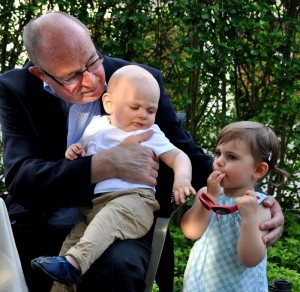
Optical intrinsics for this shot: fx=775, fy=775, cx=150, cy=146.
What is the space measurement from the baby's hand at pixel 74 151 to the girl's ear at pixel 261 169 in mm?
813

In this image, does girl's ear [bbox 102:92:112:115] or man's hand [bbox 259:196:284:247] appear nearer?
man's hand [bbox 259:196:284:247]

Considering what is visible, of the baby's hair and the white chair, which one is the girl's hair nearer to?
the baby's hair

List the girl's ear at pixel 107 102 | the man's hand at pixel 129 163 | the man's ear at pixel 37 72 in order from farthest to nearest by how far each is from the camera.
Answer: the man's ear at pixel 37 72 → the girl's ear at pixel 107 102 → the man's hand at pixel 129 163

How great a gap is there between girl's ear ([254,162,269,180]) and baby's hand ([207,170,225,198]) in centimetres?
19

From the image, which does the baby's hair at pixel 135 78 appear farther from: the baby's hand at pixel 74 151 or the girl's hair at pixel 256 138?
the girl's hair at pixel 256 138

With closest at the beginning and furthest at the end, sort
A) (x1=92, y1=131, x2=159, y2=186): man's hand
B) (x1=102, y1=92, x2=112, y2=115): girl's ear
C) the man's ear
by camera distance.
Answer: (x1=92, y1=131, x2=159, y2=186): man's hand, (x1=102, y1=92, x2=112, y2=115): girl's ear, the man's ear

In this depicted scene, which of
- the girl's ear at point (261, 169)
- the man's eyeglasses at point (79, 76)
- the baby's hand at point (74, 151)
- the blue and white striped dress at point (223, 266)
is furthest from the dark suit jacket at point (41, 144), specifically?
the girl's ear at point (261, 169)

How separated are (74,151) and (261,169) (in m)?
0.86

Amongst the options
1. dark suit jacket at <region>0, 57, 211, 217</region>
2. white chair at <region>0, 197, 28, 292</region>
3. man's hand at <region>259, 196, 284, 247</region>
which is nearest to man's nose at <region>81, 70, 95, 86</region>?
dark suit jacket at <region>0, 57, 211, 217</region>

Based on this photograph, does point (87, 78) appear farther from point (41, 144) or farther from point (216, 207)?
point (216, 207)

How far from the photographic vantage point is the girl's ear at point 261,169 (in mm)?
3346

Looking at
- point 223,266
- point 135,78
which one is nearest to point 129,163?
point 135,78

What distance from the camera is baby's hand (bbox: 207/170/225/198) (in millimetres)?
3230

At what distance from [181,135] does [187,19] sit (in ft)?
7.91
